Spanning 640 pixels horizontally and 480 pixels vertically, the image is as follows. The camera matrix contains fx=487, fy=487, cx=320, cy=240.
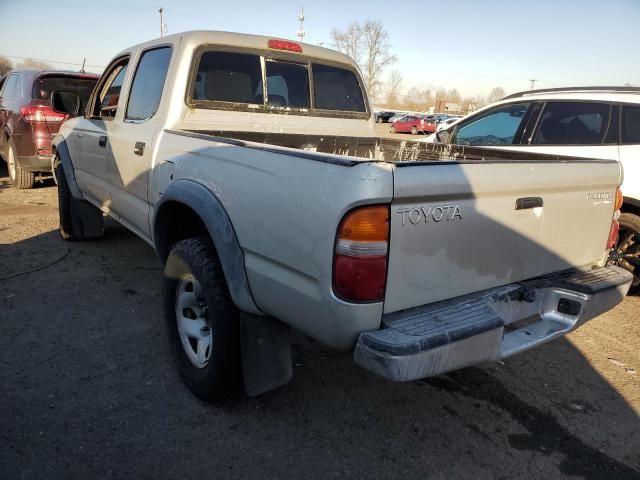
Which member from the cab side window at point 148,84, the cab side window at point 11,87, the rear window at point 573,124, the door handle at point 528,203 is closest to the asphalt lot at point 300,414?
the door handle at point 528,203

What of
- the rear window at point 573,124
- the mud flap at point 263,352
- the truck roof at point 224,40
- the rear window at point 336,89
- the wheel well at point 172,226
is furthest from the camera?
the rear window at point 573,124

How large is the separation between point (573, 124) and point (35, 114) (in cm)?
701

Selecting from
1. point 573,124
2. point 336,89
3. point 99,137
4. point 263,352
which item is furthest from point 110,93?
point 573,124

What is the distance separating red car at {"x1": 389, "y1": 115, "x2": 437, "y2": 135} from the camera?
109 feet

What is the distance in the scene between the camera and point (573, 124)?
4.84 metres

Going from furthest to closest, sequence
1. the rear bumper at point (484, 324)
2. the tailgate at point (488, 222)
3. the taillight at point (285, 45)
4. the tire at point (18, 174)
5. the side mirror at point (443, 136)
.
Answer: the tire at point (18, 174)
the side mirror at point (443, 136)
the taillight at point (285, 45)
the tailgate at point (488, 222)
the rear bumper at point (484, 324)

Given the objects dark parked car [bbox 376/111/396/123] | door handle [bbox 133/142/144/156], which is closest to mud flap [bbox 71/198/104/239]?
door handle [bbox 133/142/144/156]

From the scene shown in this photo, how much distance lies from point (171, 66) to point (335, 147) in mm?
1408

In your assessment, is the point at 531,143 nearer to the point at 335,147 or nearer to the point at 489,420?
the point at 335,147

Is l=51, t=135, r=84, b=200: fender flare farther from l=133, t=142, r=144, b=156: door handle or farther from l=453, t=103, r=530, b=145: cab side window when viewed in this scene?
l=453, t=103, r=530, b=145: cab side window

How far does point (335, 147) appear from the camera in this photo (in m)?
4.05

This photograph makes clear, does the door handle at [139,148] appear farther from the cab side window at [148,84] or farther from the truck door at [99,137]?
→ the truck door at [99,137]

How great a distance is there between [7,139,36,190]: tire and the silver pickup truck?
499 centimetres

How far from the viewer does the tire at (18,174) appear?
25.2 ft
